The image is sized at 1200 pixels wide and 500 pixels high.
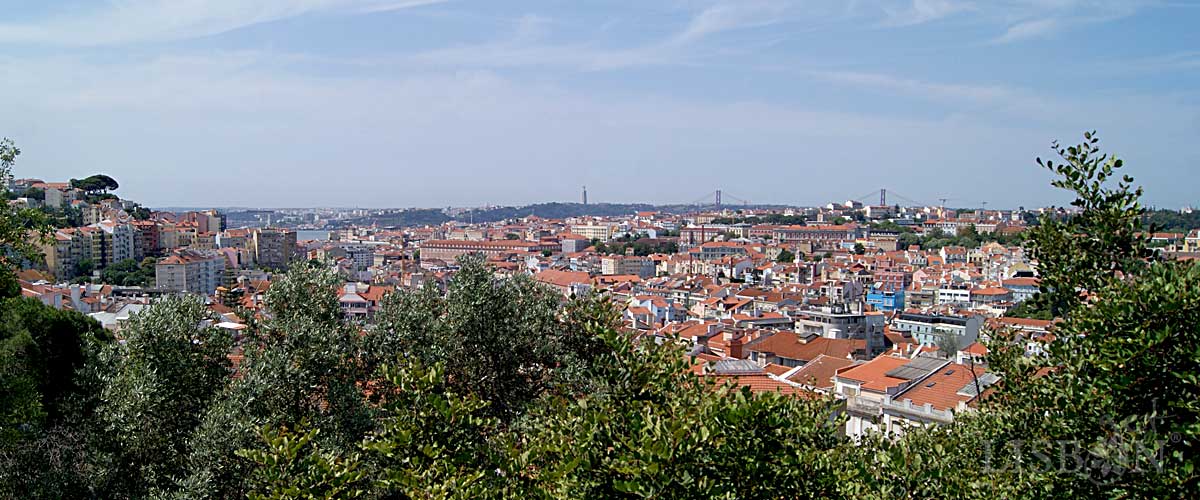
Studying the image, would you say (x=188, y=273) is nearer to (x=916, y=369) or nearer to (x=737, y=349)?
(x=737, y=349)

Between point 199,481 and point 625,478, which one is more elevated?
point 625,478

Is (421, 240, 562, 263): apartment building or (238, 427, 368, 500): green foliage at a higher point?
(238, 427, 368, 500): green foliage

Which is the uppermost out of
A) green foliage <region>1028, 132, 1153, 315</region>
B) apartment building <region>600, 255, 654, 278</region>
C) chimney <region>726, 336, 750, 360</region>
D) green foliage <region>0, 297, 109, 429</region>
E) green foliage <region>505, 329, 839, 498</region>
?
green foliage <region>1028, 132, 1153, 315</region>

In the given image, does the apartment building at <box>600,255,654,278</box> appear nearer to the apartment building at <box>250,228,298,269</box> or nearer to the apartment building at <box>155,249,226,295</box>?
the apartment building at <box>250,228,298,269</box>

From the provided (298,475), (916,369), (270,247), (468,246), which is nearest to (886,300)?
(916,369)

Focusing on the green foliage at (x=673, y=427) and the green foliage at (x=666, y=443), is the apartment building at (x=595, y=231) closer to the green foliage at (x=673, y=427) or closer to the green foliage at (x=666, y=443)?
the green foliage at (x=673, y=427)

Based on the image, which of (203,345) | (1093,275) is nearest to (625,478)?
(1093,275)

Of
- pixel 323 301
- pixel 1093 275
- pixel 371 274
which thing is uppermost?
pixel 1093 275

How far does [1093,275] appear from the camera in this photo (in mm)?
4785

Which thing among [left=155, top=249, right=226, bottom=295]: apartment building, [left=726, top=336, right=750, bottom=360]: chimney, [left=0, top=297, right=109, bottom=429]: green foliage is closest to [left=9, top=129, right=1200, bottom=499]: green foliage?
[left=0, top=297, right=109, bottom=429]: green foliage

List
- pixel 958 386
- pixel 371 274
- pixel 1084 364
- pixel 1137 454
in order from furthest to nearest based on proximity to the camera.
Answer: pixel 371 274 → pixel 958 386 → pixel 1084 364 → pixel 1137 454

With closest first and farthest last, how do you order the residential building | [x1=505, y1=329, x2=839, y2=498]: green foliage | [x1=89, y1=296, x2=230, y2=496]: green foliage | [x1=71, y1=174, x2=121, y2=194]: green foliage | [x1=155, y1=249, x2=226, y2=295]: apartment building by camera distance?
1. [x1=505, y1=329, x2=839, y2=498]: green foliage
2. [x1=89, y1=296, x2=230, y2=496]: green foliage
3. the residential building
4. [x1=155, y1=249, x2=226, y2=295]: apartment building
5. [x1=71, y1=174, x2=121, y2=194]: green foliage

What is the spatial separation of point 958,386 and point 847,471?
Answer: 40.8 ft

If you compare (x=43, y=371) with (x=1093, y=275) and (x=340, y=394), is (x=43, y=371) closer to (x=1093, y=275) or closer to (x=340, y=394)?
(x=340, y=394)
